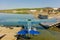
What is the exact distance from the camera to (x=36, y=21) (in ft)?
27.8

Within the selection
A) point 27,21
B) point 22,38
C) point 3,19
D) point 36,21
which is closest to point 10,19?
point 3,19

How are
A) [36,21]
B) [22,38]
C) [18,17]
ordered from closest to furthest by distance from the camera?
1. [22,38]
2. [18,17]
3. [36,21]

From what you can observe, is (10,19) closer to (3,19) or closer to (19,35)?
(3,19)

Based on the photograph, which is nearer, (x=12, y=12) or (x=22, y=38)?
(x=22, y=38)

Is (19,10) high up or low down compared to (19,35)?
up

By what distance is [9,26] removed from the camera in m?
8.92

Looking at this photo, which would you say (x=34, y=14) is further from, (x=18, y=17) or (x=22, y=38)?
(x=22, y=38)

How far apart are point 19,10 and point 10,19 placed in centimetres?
66

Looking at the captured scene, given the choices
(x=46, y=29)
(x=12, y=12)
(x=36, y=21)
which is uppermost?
(x=12, y=12)

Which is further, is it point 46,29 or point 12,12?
point 46,29

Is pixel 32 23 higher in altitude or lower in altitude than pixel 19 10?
lower

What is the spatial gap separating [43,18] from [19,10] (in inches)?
60.1

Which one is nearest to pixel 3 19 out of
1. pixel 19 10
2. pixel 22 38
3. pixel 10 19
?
pixel 10 19

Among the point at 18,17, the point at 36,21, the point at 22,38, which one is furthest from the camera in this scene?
the point at 36,21
